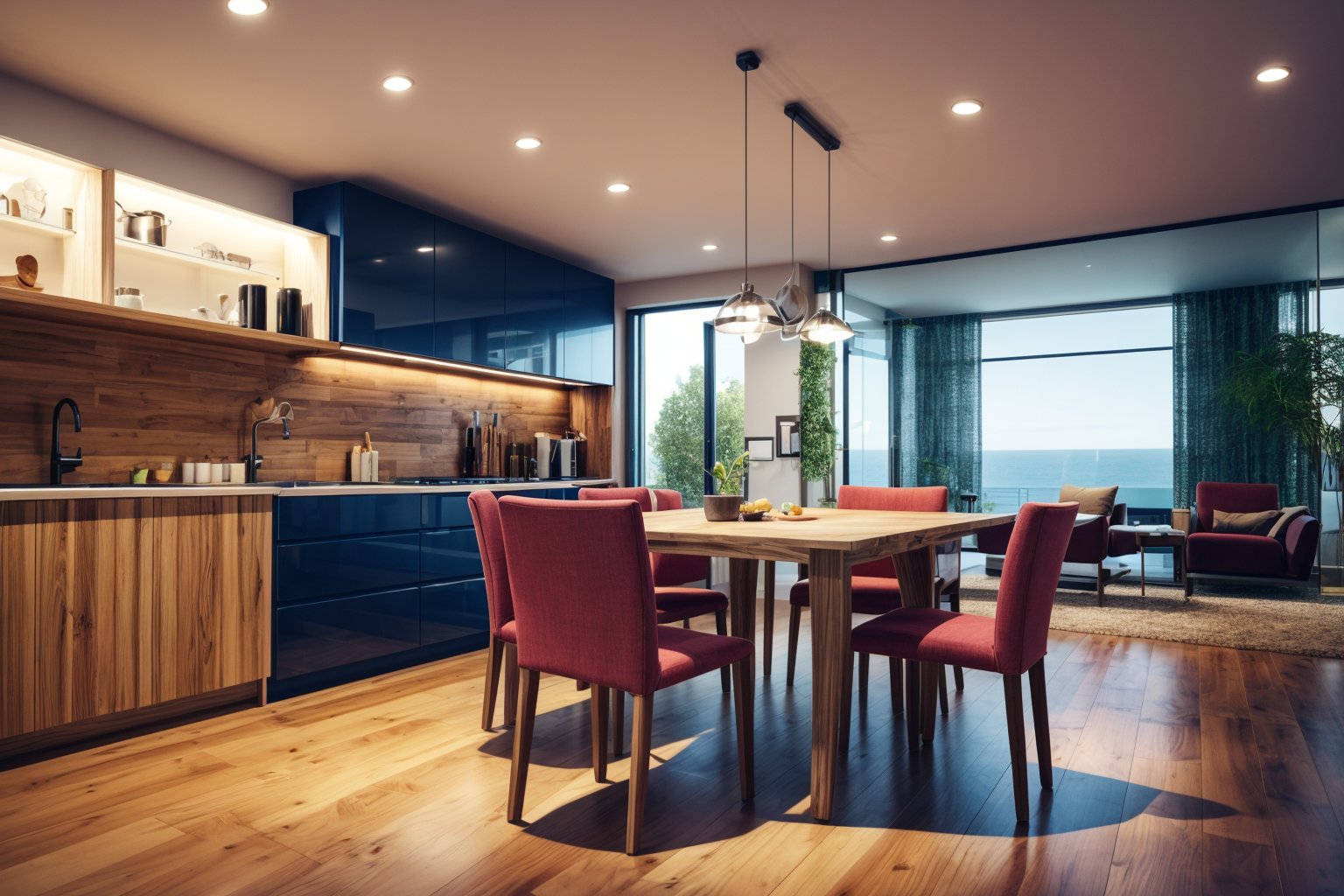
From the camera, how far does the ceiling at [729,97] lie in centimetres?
284

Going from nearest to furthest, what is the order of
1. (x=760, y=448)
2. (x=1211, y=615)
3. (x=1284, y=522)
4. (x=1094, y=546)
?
(x=1211, y=615) → (x=1094, y=546) → (x=1284, y=522) → (x=760, y=448)

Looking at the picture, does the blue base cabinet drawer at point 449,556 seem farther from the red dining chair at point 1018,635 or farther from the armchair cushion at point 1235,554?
the armchair cushion at point 1235,554

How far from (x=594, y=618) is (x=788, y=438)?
14.0ft

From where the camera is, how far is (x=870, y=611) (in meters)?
3.38

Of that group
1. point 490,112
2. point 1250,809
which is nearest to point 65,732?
point 490,112

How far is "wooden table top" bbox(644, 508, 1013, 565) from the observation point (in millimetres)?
2299

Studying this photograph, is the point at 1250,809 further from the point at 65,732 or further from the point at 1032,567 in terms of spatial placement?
the point at 65,732

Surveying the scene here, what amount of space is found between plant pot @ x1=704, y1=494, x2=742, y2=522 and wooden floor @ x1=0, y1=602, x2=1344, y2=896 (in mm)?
787

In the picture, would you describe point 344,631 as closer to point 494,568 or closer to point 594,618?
point 494,568

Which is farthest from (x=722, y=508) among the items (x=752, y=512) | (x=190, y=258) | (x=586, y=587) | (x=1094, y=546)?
(x=1094, y=546)

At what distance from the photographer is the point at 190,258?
377 centimetres

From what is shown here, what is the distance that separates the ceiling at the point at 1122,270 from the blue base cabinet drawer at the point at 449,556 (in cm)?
378

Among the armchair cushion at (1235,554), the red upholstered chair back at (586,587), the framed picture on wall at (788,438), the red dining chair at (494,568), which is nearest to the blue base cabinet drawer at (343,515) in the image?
the red dining chair at (494,568)

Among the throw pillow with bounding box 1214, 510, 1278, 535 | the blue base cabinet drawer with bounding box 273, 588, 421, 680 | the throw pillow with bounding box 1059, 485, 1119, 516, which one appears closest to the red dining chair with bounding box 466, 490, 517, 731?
the blue base cabinet drawer with bounding box 273, 588, 421, 680
